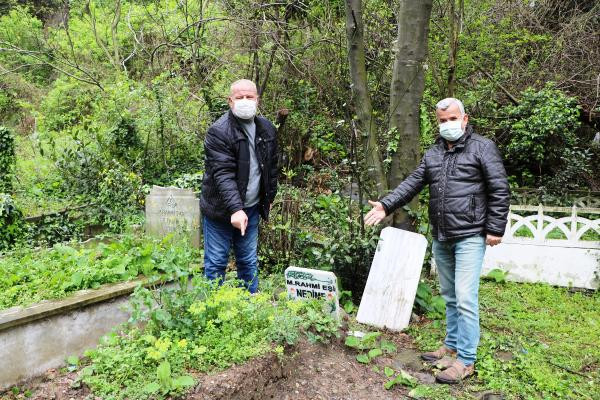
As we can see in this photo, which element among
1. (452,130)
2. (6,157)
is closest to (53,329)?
(452,130)

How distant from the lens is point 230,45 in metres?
8.47

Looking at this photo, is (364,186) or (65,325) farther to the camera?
(364,186)

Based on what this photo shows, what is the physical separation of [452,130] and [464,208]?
572 millimetres

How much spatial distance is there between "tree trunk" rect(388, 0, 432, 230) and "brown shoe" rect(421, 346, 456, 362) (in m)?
1.53

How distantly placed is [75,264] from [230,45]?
559 cm

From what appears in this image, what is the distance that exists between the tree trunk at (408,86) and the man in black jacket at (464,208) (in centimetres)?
139

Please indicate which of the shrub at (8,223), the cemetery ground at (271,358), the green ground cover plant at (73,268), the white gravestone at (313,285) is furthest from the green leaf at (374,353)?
the shrub at (8,223)

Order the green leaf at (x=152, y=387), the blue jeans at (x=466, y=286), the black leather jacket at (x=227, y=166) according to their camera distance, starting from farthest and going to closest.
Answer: the black leather jacket at (x=227, y=166)
the blue jeans at (x=466, y=286)
the green leaf at (x=152, y=387)

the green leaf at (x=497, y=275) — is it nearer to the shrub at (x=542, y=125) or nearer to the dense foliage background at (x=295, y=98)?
the dense foliage background at (x=295, y=98)

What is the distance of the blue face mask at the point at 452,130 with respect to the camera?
338cm

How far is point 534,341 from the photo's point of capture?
13.3 feet

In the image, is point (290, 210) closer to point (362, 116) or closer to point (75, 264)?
point (362, 116)

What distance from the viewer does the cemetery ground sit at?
9.43 ft

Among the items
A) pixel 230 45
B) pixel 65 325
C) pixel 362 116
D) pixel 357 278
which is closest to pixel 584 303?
pixel 357 278
